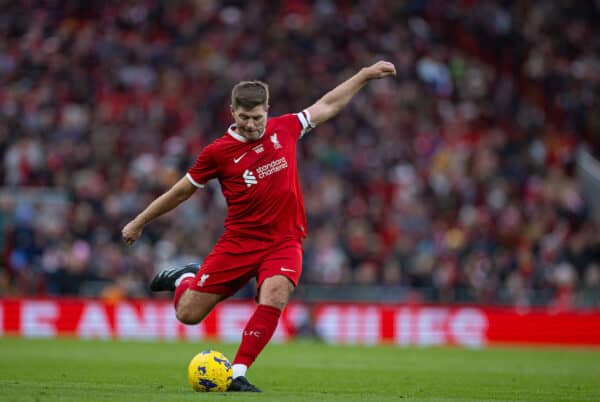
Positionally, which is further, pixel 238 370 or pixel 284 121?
pixel 284 121

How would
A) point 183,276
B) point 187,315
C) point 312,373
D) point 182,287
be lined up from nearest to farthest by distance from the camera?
point 187,315 → point 182,287 → point 183,276 → point 312,373

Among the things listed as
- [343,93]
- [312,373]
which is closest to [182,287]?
[343,93]

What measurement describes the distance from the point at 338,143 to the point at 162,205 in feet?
49.3

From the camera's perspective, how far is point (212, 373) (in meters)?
8.26

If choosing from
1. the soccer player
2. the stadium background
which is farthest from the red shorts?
the stadium background

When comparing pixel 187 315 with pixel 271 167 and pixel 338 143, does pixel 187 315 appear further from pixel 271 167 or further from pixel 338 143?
pixel 338 143

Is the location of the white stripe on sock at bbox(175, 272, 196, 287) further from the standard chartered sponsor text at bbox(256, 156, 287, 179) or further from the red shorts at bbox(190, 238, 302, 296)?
the standard chartered sponsor text at bbox(256, 156, 287, 179)

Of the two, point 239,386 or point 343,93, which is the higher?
point 343,93

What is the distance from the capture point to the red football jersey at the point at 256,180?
8.55 metres

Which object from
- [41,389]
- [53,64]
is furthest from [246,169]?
[53,64]

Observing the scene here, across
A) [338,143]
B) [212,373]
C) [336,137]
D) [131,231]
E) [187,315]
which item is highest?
[336,137]

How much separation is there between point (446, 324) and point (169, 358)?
25.8ft

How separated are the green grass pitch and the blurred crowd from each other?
2542mm

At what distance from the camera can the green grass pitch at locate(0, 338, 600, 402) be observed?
8.38 m
